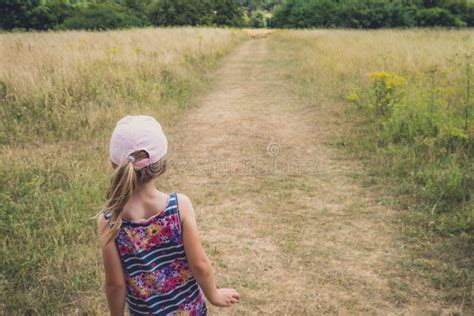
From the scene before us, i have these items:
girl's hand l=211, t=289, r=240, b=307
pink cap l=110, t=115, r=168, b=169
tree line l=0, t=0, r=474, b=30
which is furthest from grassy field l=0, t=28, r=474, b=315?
tree line l=0, t=0, r=474, b=30

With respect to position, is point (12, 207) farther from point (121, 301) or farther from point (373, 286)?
point (373, 286)

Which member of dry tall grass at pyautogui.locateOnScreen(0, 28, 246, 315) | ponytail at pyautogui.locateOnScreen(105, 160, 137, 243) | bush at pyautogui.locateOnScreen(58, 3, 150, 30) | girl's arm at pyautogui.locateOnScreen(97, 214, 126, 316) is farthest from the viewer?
bush at pyautogui.locateOnScreen(58, 3, 150, 30)

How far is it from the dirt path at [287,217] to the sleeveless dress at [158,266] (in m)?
1.18

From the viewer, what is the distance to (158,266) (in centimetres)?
179

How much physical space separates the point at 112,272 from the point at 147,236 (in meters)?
0.23

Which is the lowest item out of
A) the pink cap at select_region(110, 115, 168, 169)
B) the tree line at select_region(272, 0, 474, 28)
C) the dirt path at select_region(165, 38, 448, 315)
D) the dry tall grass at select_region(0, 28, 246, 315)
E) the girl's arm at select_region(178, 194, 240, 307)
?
the dirt path at select_region(165, 38, 448, 315)

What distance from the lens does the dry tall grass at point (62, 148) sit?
3070mm

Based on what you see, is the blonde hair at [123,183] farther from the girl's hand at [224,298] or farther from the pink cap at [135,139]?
the girl's hand at [224,298]

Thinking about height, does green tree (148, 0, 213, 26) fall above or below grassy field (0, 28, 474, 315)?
above

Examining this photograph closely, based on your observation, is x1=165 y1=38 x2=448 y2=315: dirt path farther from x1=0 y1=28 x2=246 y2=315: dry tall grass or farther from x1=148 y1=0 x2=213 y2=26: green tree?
x1=148 y1=0 x2=213 y2=26: green tree

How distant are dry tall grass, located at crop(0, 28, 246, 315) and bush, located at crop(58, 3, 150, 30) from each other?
27598 mm

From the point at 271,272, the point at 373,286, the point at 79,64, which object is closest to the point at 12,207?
the point at 271,272

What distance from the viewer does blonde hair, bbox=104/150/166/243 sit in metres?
1.57

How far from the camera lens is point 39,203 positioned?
4.04 meters
